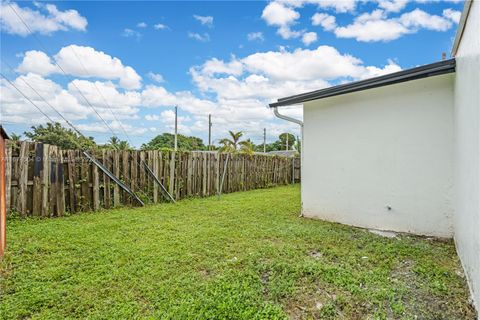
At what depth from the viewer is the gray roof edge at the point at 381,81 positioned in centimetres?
366

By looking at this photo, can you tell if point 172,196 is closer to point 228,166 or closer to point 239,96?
point 228,166

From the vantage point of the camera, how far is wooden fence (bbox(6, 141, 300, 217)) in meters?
5.02

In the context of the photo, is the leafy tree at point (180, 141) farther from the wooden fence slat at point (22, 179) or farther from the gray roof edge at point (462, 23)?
the gray roof edge at point (462, 23)

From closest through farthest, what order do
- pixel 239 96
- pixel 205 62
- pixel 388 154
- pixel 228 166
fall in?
1. pixel 388 154
2. pixel 228 166
3. pixel 205 62
4. pixel 239 96

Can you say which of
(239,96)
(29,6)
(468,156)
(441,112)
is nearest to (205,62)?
(29,6)

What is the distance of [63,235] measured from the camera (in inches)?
163

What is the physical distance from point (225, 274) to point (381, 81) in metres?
3.71

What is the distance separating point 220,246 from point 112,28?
8.57 meters

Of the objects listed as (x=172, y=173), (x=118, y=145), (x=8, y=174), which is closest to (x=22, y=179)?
(x=8, y=174)

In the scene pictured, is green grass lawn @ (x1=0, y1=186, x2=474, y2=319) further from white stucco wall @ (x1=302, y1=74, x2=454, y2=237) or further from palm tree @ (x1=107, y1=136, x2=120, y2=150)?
palm tree @ (x1=107, y1=136, x2=120, y2=150)

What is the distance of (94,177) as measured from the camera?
20.0 ft

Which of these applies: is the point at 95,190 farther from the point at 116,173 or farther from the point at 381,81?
the point at 381,81

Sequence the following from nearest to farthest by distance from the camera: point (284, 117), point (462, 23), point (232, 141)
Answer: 1. point (462, 23)
2. point (284, 117)
3. point (232, 141)

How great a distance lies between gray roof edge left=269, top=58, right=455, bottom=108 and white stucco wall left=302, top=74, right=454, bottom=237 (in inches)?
9.9
